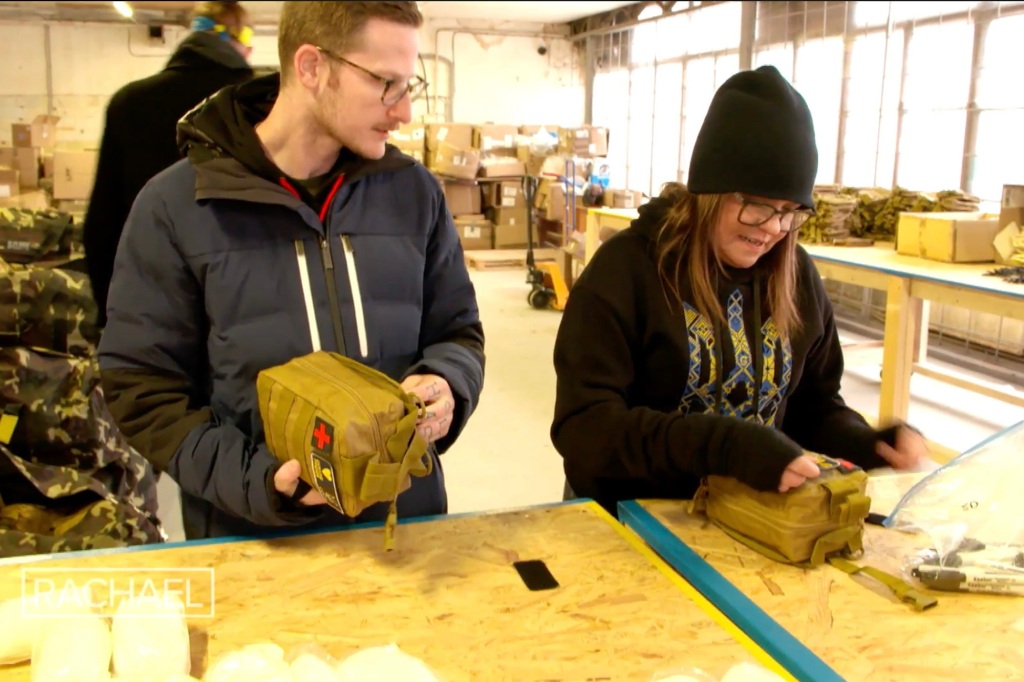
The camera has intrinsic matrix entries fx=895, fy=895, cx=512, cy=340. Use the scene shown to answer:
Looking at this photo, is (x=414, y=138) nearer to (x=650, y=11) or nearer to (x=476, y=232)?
(x=476, y=232)

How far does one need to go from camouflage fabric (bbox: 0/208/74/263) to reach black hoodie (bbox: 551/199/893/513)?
179 centimetres

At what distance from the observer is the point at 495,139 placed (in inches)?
394

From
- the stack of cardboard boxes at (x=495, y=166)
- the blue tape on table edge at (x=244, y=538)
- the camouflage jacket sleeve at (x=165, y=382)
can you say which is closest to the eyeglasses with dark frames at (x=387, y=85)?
the camouflage jacket sleeve at (x=165, y=382)

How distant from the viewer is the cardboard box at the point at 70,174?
768 centimetres

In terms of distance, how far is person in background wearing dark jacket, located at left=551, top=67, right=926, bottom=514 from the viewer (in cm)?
140

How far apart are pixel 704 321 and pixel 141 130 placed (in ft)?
5.32

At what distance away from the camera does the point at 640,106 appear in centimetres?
1037

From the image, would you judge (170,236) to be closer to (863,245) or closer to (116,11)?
(863,245)

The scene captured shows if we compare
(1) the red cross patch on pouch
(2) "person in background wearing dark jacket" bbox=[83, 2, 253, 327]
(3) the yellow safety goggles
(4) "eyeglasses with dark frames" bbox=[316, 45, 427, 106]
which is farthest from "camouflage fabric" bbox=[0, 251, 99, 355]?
(1) the red cross patch on pouch

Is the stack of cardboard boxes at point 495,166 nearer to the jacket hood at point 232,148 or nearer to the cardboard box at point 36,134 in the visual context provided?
the cardboard box at point 36,134

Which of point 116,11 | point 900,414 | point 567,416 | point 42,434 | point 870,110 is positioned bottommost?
point 900,414

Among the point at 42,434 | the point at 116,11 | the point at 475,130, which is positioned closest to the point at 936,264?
the point at 42,434

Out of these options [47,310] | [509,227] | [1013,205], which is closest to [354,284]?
[47,310]

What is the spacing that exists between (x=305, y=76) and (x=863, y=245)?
139 inches
